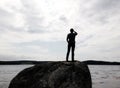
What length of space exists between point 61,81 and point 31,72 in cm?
243

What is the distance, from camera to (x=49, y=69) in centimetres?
1623

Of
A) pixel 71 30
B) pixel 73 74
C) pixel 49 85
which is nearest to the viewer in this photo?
pixel 49 85

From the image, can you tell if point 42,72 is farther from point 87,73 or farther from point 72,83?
point 87,73

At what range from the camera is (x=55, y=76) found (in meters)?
15.6

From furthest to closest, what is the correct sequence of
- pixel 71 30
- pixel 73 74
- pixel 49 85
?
pixel 71 30 < pixel 73 74 < pixel 49 85

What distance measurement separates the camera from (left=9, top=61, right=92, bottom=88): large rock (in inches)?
Answer: 609

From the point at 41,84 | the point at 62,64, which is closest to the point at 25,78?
the point at 41,84

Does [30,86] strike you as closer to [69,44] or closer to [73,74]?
[73,74]

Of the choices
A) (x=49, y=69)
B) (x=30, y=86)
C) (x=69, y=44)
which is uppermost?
(x=69, y=44)

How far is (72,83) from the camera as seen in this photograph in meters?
15.8

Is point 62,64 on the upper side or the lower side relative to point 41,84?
upper

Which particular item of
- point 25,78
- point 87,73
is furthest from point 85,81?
point 25,78

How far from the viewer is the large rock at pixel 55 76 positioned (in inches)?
609

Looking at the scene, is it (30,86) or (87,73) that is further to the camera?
(87,73)
